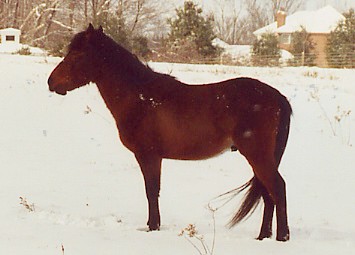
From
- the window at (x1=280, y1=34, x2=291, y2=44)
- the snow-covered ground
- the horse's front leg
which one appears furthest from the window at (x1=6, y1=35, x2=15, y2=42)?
the horse's front leg

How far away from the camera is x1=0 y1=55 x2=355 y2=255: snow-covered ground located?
4441 millimetres

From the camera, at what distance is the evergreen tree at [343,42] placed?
3061cm

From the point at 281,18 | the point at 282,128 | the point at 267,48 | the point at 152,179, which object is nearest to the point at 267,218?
the point at 282,128

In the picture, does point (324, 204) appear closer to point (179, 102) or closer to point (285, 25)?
point (179, 102)

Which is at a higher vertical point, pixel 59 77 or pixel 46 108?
pixel 59 77

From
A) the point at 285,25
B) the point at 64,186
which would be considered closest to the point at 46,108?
the point at 64,186

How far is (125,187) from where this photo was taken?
264 inches

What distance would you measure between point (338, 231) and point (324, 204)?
3.21ft

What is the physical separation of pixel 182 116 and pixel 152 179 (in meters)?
0.68

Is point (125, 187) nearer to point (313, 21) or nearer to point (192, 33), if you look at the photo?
point (192, 33)

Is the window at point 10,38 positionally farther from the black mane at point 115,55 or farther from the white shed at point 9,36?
the black mane at point 115,55

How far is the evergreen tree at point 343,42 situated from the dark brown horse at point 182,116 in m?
26.5

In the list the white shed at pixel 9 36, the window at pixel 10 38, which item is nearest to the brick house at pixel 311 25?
the white shed at pixel 9 36

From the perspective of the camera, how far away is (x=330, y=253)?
4.14 m
